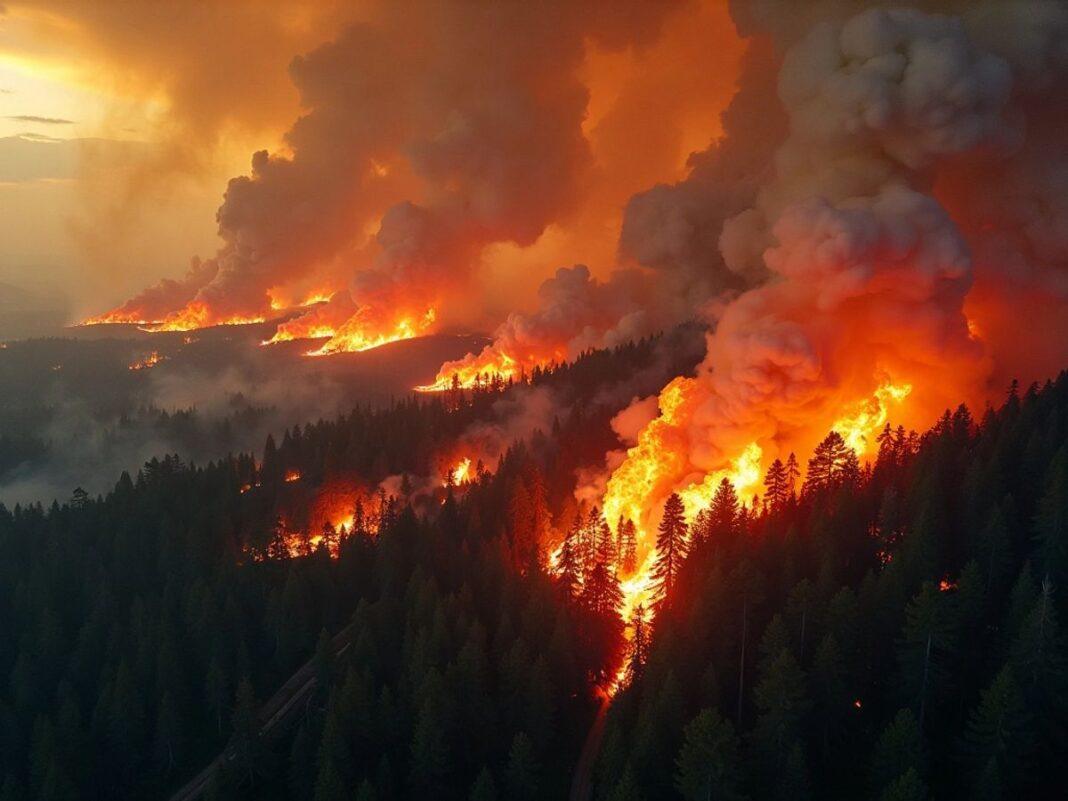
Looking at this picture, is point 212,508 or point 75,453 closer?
point 212,508

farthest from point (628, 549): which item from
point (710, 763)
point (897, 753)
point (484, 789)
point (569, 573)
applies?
point (897, 753)

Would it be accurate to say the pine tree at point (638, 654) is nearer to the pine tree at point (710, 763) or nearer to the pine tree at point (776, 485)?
the pine tree at point (710, 763)

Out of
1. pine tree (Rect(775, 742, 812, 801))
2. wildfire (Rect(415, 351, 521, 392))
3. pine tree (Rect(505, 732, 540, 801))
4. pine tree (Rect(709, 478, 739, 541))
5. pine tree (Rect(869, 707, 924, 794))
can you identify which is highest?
wildfire (Rect(415, 351, 521, 392))

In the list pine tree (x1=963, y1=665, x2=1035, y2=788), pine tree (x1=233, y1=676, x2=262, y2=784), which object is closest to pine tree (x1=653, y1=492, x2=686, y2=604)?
pine tree (x1=963, y1=665, x2=1035, y2=788)

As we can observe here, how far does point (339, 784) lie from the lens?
50.9 metres

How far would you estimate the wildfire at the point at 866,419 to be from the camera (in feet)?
269

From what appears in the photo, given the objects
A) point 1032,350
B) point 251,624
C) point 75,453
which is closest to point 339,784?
point 251,624

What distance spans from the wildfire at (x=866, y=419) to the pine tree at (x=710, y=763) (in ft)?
144

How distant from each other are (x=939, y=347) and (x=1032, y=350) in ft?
77.0

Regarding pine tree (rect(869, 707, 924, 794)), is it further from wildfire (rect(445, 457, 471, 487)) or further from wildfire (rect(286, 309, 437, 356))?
wildfire (rect(286, 309, 437, 356))

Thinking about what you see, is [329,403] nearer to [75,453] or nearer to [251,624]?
[75,453]

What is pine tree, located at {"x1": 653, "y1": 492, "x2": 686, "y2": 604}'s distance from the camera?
66.5 m

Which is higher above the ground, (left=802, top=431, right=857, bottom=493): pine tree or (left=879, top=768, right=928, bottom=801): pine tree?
(left=802, top=431, right=857, bottom=493): pine tree

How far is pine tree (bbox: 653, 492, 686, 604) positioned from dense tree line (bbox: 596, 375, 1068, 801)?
5.99ft
